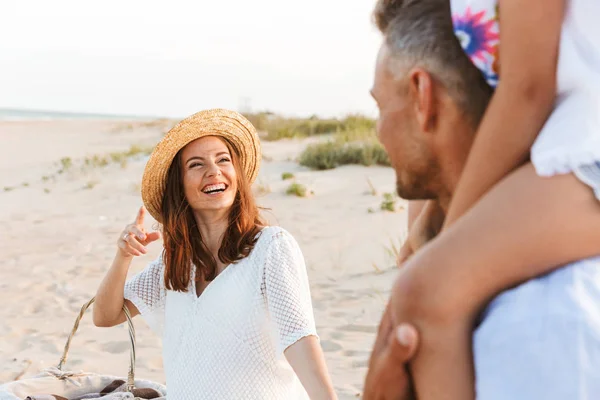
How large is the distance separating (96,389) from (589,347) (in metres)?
3.29

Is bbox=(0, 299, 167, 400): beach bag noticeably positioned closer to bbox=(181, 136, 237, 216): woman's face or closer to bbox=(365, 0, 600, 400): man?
bbox=(181, 136, 237, 216): woman's face

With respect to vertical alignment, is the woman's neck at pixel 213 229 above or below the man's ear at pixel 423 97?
below

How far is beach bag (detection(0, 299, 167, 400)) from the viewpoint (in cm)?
381

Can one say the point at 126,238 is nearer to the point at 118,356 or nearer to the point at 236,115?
the point at 236,115

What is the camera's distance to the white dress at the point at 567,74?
132 cm

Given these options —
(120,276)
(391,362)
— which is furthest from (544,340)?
(120,276)

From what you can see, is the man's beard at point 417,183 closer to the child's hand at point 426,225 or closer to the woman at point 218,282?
the child's hand at point 426,225

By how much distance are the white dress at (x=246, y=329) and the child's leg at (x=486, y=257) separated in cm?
163

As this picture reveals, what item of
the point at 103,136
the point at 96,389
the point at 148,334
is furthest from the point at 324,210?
the point at 103,136

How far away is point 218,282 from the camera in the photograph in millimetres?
3176

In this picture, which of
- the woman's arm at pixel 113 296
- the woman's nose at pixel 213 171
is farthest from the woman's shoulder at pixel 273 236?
the woman's arm at pixel 113 296

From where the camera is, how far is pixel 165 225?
345cm

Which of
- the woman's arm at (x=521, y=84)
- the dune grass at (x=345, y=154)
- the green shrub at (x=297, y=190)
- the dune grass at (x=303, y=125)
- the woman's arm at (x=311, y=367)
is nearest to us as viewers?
the woman's arm at (x=521, y=84)

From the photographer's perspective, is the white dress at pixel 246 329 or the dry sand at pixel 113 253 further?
the dry sand at pixel 113 253
